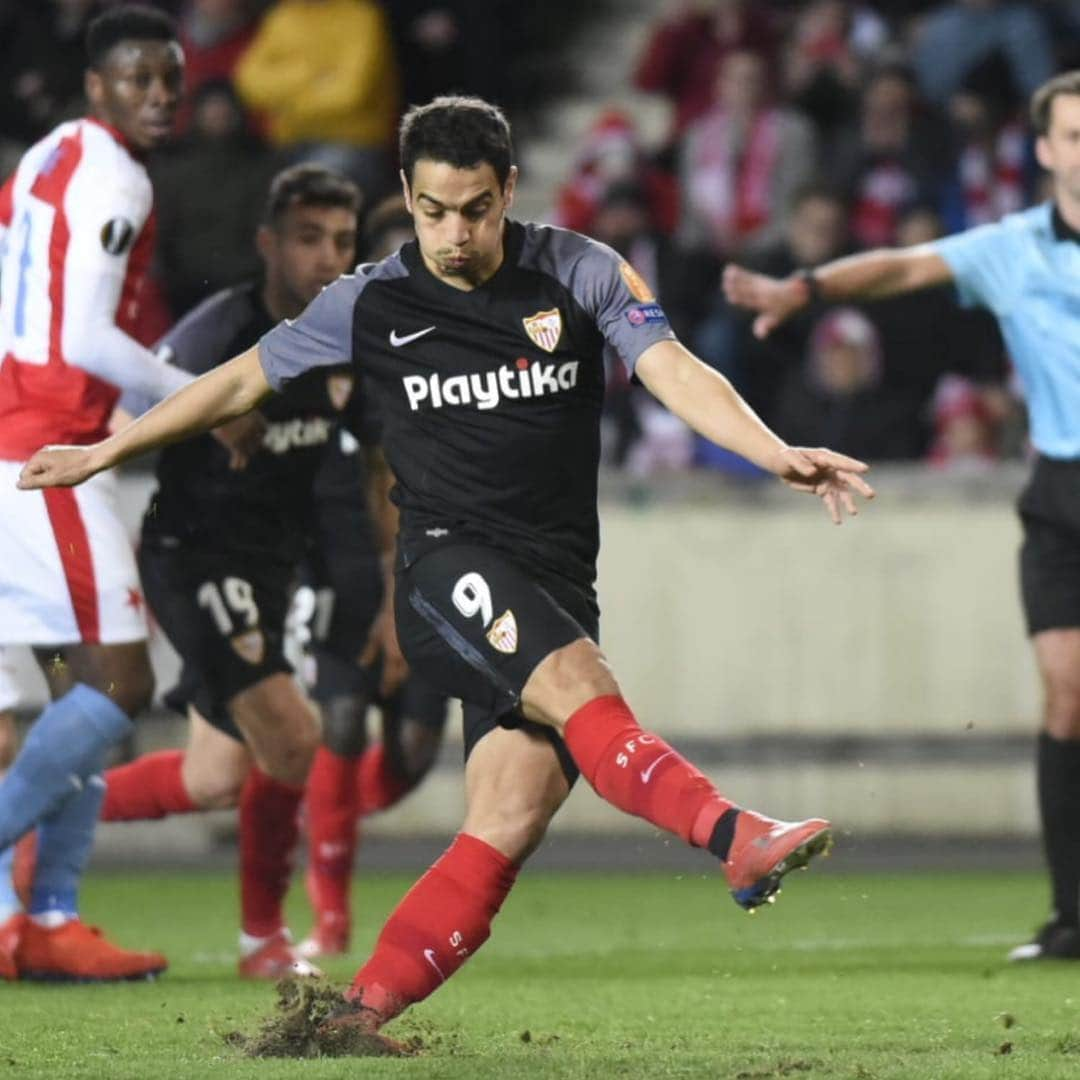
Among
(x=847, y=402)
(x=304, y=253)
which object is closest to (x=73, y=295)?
(x=304, y=253)

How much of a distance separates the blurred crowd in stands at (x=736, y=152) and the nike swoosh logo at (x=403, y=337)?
664cm

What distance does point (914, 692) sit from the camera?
12.3m

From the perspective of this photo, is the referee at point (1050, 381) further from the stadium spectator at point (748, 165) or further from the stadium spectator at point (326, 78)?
the stadium spectator at point (326, 78)

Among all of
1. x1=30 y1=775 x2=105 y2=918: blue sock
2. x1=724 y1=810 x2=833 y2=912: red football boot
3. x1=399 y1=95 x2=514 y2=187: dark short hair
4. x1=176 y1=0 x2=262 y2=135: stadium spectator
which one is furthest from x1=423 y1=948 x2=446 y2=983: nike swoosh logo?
x1=176 y1=0 x2=262 y2=135: stadium spectator

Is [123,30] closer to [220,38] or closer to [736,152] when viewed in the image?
[736,152]

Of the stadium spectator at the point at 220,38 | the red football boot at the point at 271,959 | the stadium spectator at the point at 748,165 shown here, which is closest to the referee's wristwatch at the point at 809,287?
the red football boot at the point at 271,959

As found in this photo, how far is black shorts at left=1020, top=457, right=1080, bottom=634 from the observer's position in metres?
7.96

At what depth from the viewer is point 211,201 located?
13398mm

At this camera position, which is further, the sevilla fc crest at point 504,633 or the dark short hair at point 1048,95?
the dark short hair at point 1048,95

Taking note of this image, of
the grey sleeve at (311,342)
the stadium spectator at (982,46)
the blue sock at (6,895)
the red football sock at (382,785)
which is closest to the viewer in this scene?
the grey sleeve at (311,342)

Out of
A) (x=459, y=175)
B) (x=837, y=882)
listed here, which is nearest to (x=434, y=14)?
(x=837, y=882)

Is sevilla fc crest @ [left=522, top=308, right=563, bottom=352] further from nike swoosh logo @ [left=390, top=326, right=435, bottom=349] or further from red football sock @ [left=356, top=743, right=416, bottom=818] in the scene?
Result: red football sock @ [left=356, top=743, right=416, bottom=818]

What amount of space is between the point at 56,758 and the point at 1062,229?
10.8 feet

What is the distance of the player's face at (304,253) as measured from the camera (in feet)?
26.0
